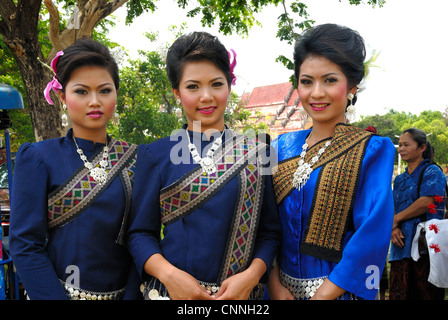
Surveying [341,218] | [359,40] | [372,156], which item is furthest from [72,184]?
[359,40]

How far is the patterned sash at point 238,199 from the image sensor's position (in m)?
1.75

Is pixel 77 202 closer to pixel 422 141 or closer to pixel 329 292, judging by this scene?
pixel 329 292

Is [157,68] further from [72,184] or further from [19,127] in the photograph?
[72,184]

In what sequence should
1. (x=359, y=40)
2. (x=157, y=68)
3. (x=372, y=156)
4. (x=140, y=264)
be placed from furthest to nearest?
(x=157, y=68)
(x=359, y=40)
(x=372, y=156)
(x=140, y=264)

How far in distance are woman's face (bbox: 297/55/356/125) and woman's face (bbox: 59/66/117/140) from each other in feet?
3.23

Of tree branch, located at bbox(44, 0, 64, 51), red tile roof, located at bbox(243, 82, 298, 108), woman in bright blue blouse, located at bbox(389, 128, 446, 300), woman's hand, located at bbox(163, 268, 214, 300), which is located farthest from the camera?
red tile roof, located at bbox(243, 82, 298, 108)

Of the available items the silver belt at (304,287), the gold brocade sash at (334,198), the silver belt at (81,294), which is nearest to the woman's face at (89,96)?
the silver belt at (81,294)

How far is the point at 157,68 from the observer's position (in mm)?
15086

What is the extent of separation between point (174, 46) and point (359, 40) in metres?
0.93

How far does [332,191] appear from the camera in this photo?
185 cm

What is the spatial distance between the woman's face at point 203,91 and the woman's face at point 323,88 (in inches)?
16.9

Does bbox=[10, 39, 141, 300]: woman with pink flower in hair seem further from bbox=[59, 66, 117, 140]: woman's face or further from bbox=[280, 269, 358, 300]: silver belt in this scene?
bbox=[280, 269, 358, 300]: silver belt

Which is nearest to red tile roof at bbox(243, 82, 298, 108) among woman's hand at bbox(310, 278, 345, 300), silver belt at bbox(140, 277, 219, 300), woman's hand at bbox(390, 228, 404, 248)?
woman's hand at bbox(390, 228, 404, 248)

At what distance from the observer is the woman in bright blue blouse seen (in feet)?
13.8
